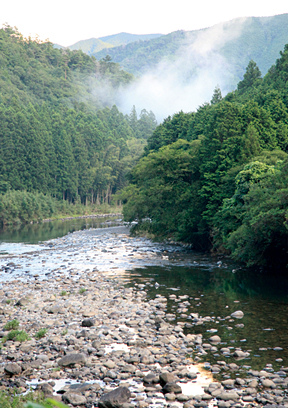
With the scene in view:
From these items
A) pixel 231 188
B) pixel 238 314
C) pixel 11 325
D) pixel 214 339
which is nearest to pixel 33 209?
pixel 231 188

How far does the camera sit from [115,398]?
984 cm

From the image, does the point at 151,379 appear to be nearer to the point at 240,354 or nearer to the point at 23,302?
the point at 240,354

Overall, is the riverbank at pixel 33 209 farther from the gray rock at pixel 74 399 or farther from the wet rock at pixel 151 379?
the gray rock at pixel 74 399

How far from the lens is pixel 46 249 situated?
43531mm

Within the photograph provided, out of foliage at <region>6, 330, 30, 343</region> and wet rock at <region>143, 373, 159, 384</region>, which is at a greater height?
foliage at <region>6, 330, 30, 343</region>

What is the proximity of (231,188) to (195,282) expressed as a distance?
12.4 metres

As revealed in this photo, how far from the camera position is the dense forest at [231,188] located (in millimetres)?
26734

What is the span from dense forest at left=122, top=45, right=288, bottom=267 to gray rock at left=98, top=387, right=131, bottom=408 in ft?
49.7

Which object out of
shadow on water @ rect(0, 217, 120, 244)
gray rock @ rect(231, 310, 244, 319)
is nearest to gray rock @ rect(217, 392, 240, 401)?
gray rock @ rect(231, 310, 244, 319)

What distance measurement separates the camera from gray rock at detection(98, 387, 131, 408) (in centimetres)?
977

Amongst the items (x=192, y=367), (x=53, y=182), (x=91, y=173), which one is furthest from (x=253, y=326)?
(x=91, y=173)

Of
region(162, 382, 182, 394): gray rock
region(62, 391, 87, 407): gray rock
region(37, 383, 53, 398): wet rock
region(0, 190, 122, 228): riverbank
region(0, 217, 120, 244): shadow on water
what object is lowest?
region(0, 217, 120, 244): shadow on water

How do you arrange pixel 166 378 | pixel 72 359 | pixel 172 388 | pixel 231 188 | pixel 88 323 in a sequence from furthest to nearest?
pixel 231 188 < pixel 88 323 < pixel 72 359 < pixel 166 378 < pixel 172 388

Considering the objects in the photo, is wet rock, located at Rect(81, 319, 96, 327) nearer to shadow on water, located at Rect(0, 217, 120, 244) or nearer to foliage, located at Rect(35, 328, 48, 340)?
foliage, located at Rect(35, 328, 48, 340)
